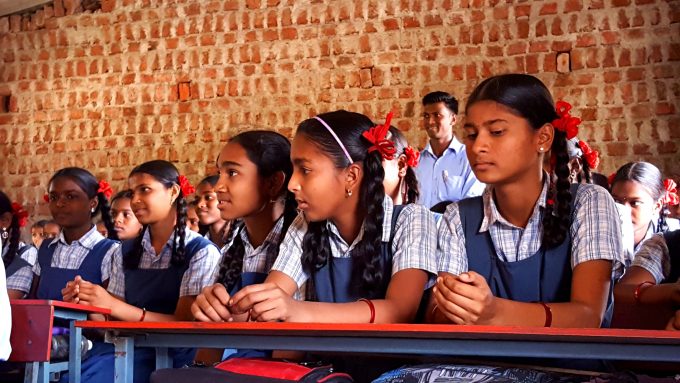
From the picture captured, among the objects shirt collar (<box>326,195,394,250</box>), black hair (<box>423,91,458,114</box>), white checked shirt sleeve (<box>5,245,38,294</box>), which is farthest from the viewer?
black hair (<box>423,91,458,114</box>)

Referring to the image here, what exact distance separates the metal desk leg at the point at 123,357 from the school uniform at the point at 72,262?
1.84 m

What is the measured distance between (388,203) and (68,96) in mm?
5658

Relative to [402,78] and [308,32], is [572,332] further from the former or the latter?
[308,32]

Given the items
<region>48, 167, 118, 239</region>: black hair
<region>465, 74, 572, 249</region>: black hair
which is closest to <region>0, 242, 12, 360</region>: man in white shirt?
<region>465, 74, 572, 249</region>: black hair

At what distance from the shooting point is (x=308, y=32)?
22.3 feet

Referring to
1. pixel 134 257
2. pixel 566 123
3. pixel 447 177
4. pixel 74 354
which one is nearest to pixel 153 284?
pixel 134 257

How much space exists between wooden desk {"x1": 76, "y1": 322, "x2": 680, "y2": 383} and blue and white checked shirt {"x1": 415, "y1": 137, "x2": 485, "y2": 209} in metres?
3.61

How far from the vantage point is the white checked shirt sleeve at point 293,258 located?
2.48 m

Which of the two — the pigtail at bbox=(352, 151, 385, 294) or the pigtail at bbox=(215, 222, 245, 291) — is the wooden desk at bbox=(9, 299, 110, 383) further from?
the pigtail at bbox=(352, 151, 385, 294)

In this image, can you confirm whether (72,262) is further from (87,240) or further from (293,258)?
(293,258)

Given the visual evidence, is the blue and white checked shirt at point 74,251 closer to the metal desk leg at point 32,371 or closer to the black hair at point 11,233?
the black hair at point 11,233

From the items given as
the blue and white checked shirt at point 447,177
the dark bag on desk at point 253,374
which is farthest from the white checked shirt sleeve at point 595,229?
the blue and white checked shirt at point 447,177

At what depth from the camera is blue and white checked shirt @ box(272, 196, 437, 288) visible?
2.36m

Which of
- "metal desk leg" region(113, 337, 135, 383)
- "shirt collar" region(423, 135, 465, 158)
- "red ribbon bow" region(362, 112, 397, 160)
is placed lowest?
"metal desk leg" region(113, 337, 135, 383)
